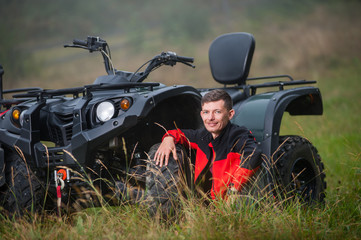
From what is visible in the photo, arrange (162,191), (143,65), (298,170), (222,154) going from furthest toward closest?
(298,170), (143,65), (222,154), (162,191)

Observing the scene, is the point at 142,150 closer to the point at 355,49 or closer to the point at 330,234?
the point at 330,234

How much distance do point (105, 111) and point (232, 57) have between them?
1.86 metres

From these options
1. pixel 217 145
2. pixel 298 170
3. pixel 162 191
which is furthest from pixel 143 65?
pixel 298 170

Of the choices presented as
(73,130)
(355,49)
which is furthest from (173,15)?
(73,130)

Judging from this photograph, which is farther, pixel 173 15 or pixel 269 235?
pixel 173 15

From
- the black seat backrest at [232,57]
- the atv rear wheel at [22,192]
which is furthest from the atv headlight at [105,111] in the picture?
the black seat backrest at [232,57]

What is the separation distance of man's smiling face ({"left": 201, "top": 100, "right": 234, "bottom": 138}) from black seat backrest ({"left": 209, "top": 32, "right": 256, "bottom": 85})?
1.28m

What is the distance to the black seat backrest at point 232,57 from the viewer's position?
13.1 feet

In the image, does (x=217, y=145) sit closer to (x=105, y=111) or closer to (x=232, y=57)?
(x=105, y=111)

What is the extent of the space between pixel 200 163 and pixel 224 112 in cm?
37

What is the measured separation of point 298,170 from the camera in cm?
344

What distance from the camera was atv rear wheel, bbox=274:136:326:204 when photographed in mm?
3160

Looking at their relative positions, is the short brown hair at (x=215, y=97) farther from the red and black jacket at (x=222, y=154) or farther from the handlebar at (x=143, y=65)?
the handlebar at (x=143, y=65)

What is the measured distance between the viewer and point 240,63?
3.99 metres
